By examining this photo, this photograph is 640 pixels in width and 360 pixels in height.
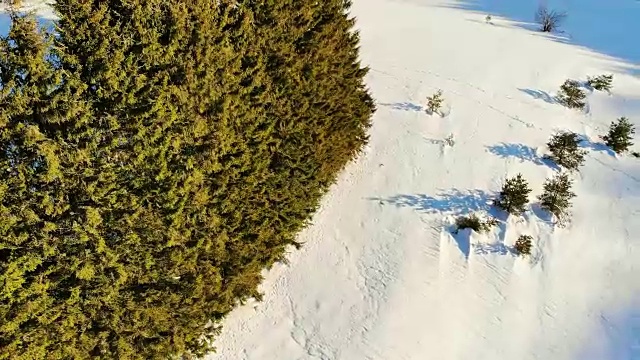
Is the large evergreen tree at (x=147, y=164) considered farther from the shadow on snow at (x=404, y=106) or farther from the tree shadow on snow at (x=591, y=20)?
the tree shadow on snow at (x=591, y=20)

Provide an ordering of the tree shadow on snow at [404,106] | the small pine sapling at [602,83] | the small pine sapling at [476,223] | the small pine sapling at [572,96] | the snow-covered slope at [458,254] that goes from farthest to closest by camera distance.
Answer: the small pine sapling at [602,83] < the small pine sapling at [572,96] < the tree shadow on snow at [404,106] < the small pine sapling at [476,223] < the snow-covered slope at [458,254]

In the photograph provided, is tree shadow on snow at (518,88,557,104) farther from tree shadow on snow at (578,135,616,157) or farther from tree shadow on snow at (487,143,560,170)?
tree shadow on snow at (487,143,560,170)

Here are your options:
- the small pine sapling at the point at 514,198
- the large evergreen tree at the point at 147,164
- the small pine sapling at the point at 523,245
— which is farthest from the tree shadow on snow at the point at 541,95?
the large evergreen tree at the point at 147,164

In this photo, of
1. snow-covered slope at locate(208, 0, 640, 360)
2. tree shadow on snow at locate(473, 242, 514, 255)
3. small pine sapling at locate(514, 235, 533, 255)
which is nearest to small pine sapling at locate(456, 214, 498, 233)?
snow-covered slope at locate(208, 0, 640, 360)

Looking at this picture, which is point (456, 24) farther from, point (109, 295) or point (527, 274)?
point (109, 295)

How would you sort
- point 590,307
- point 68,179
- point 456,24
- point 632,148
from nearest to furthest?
point 68,179, point 590,307, point 632,148, point 456,24

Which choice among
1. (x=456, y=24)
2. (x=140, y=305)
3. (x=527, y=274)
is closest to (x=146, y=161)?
(x=140, y=305)

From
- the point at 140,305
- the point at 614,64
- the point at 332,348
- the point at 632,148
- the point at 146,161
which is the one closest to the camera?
the point at 146,161
